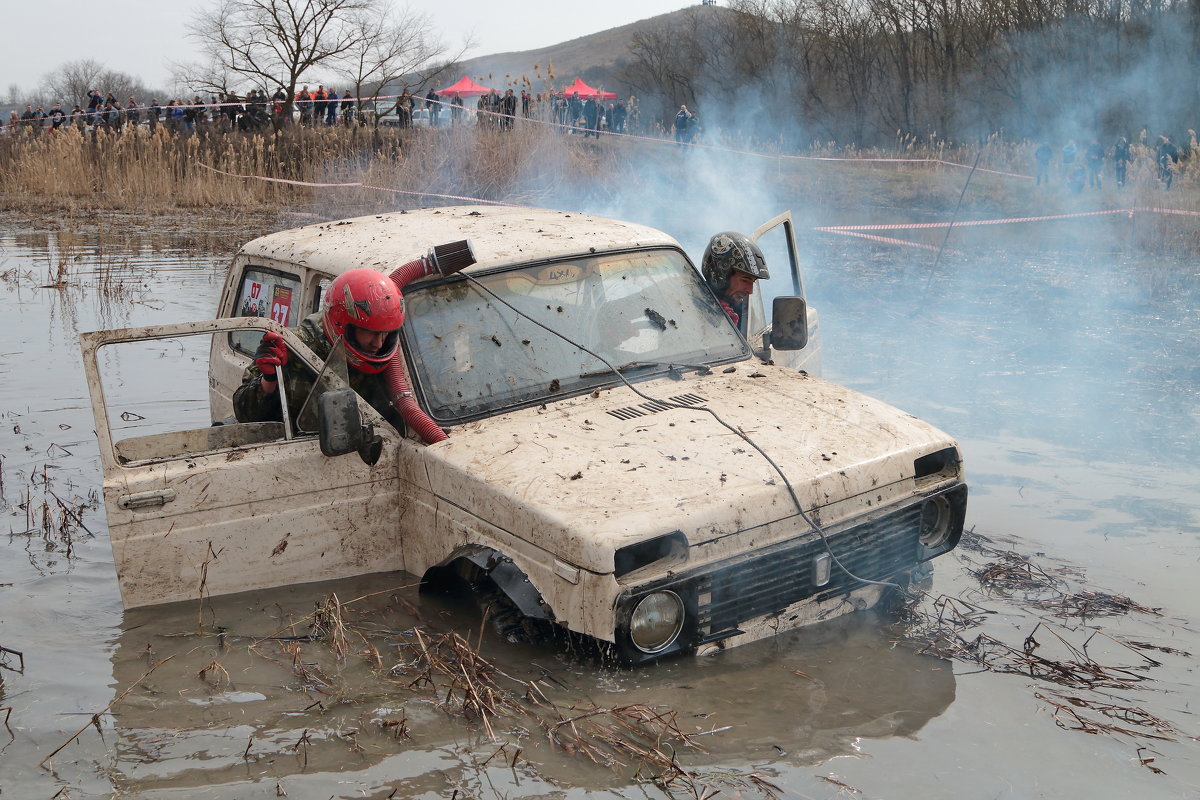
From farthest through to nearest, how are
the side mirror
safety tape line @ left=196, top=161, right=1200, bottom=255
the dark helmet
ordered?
Result: safety tape line @ left=196, top=161, right=1200, bottom=255 < the dark helmet < the side mirror

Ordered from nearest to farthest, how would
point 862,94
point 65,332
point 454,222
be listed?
point 454,222 → point 65,332 → point 862,94

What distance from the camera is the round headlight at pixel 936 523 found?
4.81m

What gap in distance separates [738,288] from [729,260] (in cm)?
17

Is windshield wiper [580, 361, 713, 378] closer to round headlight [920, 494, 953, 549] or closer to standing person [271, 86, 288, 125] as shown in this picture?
round headlight [920, 494, 953, 549]

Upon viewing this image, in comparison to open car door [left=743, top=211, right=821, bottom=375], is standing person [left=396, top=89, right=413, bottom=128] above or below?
above

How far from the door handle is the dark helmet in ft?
10.3

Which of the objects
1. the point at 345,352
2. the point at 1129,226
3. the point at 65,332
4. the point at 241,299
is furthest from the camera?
the point at 1129,226

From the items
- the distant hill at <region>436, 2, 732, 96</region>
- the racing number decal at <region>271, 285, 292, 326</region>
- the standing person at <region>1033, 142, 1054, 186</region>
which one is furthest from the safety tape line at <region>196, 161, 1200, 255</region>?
the distant hill at <region>436, 2, 732, 96</region>

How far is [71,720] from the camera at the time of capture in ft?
13.8

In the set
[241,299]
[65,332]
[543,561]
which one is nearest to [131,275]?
[65,332]

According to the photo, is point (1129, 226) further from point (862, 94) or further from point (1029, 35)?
point (862, 94)

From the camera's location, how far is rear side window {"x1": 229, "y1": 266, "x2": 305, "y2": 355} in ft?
18.7

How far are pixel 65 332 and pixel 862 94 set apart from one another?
3780 cm

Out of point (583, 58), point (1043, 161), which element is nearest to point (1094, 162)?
point (1043, 161)
